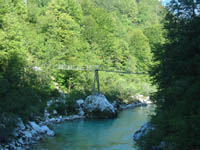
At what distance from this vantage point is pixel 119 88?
27375 millimetres

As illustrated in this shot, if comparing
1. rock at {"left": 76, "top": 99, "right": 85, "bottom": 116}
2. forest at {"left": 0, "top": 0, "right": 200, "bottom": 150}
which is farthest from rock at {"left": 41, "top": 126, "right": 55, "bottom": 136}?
rock at {"left": 76, "top": 99, "right": 85, "bottom": 116}

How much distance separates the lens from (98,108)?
19.8m

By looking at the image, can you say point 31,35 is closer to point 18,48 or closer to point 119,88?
point 18,48

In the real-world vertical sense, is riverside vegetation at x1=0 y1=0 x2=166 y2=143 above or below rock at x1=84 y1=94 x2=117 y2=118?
above

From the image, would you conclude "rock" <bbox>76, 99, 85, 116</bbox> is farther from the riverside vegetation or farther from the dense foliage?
the dense foliage

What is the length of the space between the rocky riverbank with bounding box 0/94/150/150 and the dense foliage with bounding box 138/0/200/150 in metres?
5.14

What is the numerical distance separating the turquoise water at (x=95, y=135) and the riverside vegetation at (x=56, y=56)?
181 cm

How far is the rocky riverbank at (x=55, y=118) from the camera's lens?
11.3m

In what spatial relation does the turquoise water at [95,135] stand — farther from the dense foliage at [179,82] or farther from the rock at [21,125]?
the dense foliage at [179,82]

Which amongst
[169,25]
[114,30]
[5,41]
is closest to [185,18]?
[169,25]

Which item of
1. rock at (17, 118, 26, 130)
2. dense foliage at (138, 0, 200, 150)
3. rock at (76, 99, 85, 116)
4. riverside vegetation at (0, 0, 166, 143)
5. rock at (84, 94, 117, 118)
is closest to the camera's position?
dense foliage at (138, 0, 200, 150)

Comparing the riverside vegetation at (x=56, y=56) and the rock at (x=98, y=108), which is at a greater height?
the riverside vegetation at (x=56, y=56)

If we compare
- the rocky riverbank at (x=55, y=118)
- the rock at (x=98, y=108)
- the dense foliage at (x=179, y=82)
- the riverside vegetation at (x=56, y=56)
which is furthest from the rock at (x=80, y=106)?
the dense foliage at (x=179, y=82)

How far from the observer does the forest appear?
761 cm
